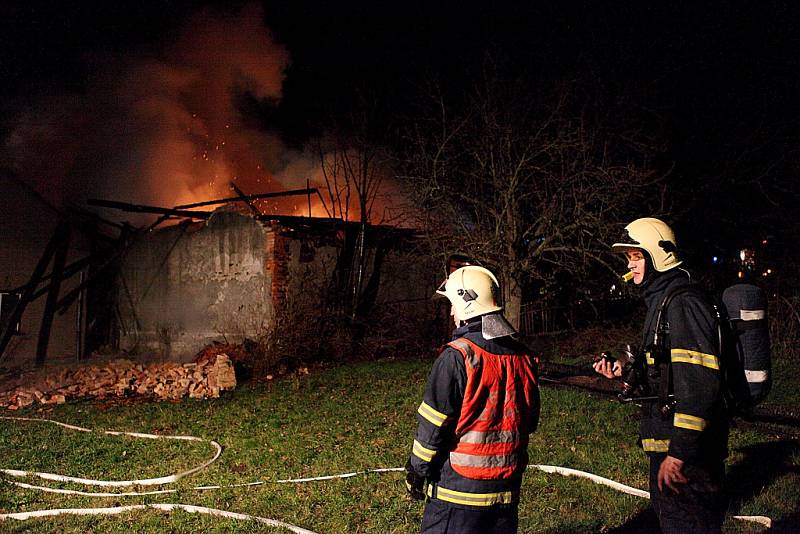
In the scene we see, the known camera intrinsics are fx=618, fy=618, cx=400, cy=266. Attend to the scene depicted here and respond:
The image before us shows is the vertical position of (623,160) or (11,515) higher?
(623,160)

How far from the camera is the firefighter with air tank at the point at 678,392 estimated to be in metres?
2.84

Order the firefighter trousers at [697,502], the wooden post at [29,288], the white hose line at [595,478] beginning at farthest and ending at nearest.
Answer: the wooden post at [29,288] → the white hose line at [595,478] → the firefighter trousers at [697,502]

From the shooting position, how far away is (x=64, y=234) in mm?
15484

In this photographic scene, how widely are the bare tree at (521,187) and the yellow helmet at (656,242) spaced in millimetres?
6571

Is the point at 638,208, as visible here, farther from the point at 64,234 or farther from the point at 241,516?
the point at 64,234

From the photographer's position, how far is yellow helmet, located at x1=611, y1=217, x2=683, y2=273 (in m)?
3.27

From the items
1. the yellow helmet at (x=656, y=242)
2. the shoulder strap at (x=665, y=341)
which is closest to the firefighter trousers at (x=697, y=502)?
the shoulder strap at (x=665, y=341)

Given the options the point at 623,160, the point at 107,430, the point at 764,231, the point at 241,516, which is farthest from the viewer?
the point at 764,231

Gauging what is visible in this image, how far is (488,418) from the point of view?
2.84m

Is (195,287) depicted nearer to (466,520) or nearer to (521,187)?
(521,187)

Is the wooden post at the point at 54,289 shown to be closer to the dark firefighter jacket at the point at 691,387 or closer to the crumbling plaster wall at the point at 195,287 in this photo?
the crumbling plaster wall at the point at 195,287

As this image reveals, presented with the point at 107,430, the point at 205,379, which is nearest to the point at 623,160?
the point at 205,379

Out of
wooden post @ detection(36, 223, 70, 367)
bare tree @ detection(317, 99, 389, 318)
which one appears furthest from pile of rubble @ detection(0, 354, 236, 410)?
bare tree @ detection(317, 99, 389, 318)

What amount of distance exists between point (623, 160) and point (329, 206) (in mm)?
9111
